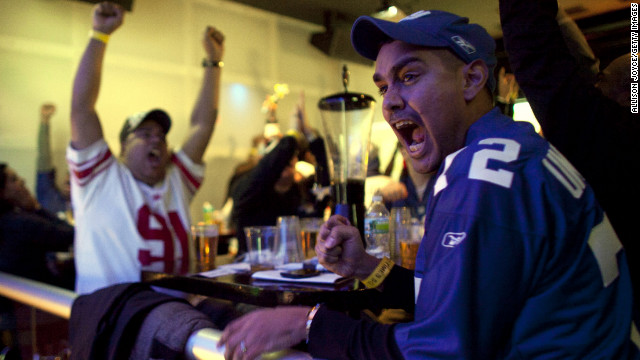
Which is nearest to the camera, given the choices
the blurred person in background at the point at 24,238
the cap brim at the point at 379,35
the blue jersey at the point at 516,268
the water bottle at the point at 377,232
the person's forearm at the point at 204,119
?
the blue jersey at the point at 516,268

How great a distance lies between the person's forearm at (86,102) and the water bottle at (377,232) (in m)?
1.31

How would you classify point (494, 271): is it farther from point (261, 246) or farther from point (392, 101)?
point (261, 246)

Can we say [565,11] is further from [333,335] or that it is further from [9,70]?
[9,70]

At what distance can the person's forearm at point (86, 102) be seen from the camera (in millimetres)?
1985

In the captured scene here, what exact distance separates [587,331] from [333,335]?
0.40 m

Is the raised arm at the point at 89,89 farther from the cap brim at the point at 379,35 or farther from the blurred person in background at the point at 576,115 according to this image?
the blurred person in background at the point at 576,115

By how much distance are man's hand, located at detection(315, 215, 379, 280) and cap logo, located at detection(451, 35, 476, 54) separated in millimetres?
477

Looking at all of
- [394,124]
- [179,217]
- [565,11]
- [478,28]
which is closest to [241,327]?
[394,124]

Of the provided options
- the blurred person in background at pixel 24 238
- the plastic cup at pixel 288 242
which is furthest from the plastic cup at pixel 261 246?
the blurred person in background at pixel 24 238

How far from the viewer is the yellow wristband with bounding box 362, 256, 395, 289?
3.64ft

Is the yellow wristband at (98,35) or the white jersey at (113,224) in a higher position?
the yellow wristband at (98,35)

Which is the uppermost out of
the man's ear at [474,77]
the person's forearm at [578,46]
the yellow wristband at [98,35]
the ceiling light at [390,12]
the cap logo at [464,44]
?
the ceiling light at [390,12]

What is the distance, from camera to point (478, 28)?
0.98 meters

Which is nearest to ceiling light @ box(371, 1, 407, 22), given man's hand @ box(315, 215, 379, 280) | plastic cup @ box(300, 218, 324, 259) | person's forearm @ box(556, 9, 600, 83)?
person's forearm @ box(556, 9, 600, 83)
